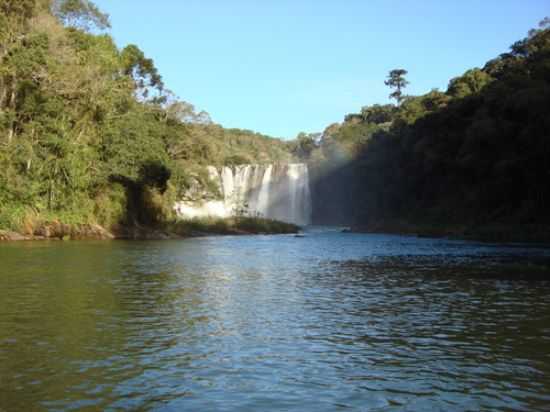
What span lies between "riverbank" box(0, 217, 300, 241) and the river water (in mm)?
26462

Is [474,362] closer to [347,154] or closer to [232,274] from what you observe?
[232,274]

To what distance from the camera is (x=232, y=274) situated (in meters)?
24.4

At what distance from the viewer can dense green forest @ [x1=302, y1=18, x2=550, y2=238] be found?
57.7 m

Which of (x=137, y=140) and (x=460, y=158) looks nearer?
(x=137, y=140)

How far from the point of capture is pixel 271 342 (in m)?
11.8

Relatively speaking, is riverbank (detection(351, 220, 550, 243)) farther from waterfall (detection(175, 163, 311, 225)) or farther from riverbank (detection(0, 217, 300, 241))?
waterfall (detection(175, 163, 311, 225))

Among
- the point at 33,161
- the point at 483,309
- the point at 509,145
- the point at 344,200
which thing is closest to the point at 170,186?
the point at 33,161

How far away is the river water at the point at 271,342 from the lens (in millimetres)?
8406

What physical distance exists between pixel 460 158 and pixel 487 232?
12448mm

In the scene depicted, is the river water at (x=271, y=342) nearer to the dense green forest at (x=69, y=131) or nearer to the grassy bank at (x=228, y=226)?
the dense green forest at (x=69, y=131)

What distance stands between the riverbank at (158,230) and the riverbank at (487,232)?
48.9 feet

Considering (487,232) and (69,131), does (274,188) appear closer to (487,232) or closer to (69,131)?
(487,232)

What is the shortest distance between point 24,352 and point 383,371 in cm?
584

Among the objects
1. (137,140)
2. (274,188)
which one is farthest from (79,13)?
(274,188)
